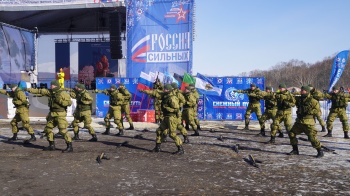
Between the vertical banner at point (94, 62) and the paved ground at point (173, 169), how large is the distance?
2256 cm

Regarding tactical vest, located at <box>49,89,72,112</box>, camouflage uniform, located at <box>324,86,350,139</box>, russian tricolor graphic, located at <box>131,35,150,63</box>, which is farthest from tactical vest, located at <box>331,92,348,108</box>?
russian tricolor graphic, located at <box>131,35,150,63</box>

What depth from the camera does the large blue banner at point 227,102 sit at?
61.0ft

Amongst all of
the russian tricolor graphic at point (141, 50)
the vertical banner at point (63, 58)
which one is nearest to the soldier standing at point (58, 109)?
the russian tricolor graphic at point (141, 50)

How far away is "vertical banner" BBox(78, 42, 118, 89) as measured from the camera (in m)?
34.1

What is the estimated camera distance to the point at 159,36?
23.3m

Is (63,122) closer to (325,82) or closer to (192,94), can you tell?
(192,94)

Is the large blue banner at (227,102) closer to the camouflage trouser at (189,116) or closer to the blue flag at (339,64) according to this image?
the blue flag at (339,64)

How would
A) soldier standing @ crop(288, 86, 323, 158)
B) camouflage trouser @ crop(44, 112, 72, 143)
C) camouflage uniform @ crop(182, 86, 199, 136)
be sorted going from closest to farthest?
soldier standing @ crop(288, 86, 323, 158) → camouflage trouser @ crop(44, 112, 72, 143) → camouflage uniform @ crop(182, 86, 199, 136)

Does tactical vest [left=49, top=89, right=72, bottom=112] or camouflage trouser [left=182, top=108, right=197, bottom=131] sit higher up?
tactical vest [left=49, top=89, right=72, bottom=112]

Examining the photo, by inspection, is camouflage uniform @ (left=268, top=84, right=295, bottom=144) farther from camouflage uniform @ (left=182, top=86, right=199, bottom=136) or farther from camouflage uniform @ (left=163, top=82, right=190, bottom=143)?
camouflage uniform @ (left=182, top=86, right=199, bottom=136)

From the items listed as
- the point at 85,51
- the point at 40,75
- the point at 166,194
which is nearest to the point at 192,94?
the point at 166,194

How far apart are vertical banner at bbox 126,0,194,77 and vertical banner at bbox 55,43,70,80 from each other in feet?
44.9

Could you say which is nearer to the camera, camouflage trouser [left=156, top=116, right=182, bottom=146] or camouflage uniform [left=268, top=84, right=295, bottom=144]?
camouflage trouser [left=156, top=116, right=182, bottom=146]

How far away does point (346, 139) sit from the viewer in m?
12.4
